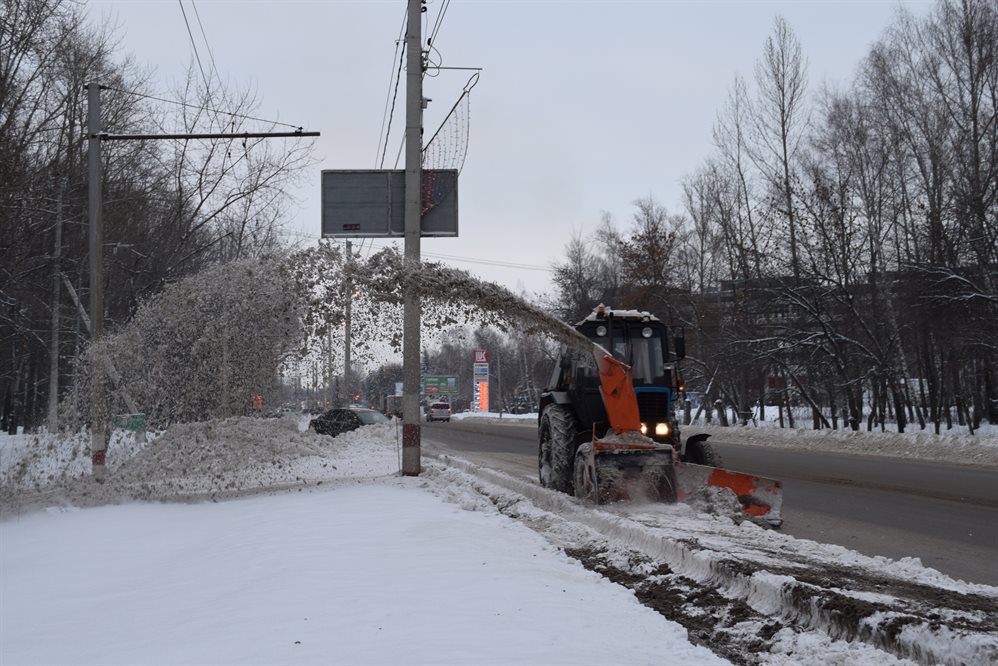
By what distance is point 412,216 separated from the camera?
46.0ft

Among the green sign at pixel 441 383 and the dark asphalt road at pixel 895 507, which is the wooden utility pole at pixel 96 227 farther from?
the green sign at pixel 441 383

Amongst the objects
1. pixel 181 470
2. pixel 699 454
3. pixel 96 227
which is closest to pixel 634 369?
pixel 699 454

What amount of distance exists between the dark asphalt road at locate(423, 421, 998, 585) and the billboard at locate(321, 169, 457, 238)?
19.0ft

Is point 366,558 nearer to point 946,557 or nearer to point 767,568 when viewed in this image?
point 767,568

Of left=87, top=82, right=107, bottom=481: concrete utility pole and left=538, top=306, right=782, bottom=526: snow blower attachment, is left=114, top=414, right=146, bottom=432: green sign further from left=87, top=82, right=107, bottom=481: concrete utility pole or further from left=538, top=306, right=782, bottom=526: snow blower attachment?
left=538, top=306, right=782, bottom=526: snow blower attachment

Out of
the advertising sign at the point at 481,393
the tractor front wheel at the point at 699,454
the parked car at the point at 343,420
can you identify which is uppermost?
the advertising sign at the point at 481,393

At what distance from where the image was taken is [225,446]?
1315cm

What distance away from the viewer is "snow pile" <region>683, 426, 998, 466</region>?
19.6 metres

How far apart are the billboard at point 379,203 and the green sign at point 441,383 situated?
225 ft

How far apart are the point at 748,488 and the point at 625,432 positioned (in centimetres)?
159

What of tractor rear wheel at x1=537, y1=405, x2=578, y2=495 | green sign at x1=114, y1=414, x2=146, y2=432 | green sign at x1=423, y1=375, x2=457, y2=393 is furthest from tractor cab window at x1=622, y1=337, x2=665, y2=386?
green sign at x1=423, y1=375, x2=457, y2=393

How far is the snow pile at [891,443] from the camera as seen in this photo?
19.6 m

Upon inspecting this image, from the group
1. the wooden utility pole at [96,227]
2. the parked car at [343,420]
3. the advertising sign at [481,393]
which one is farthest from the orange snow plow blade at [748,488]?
the advertising sign at [481,393]

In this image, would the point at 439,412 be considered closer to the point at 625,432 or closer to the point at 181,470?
the point at 181,470
